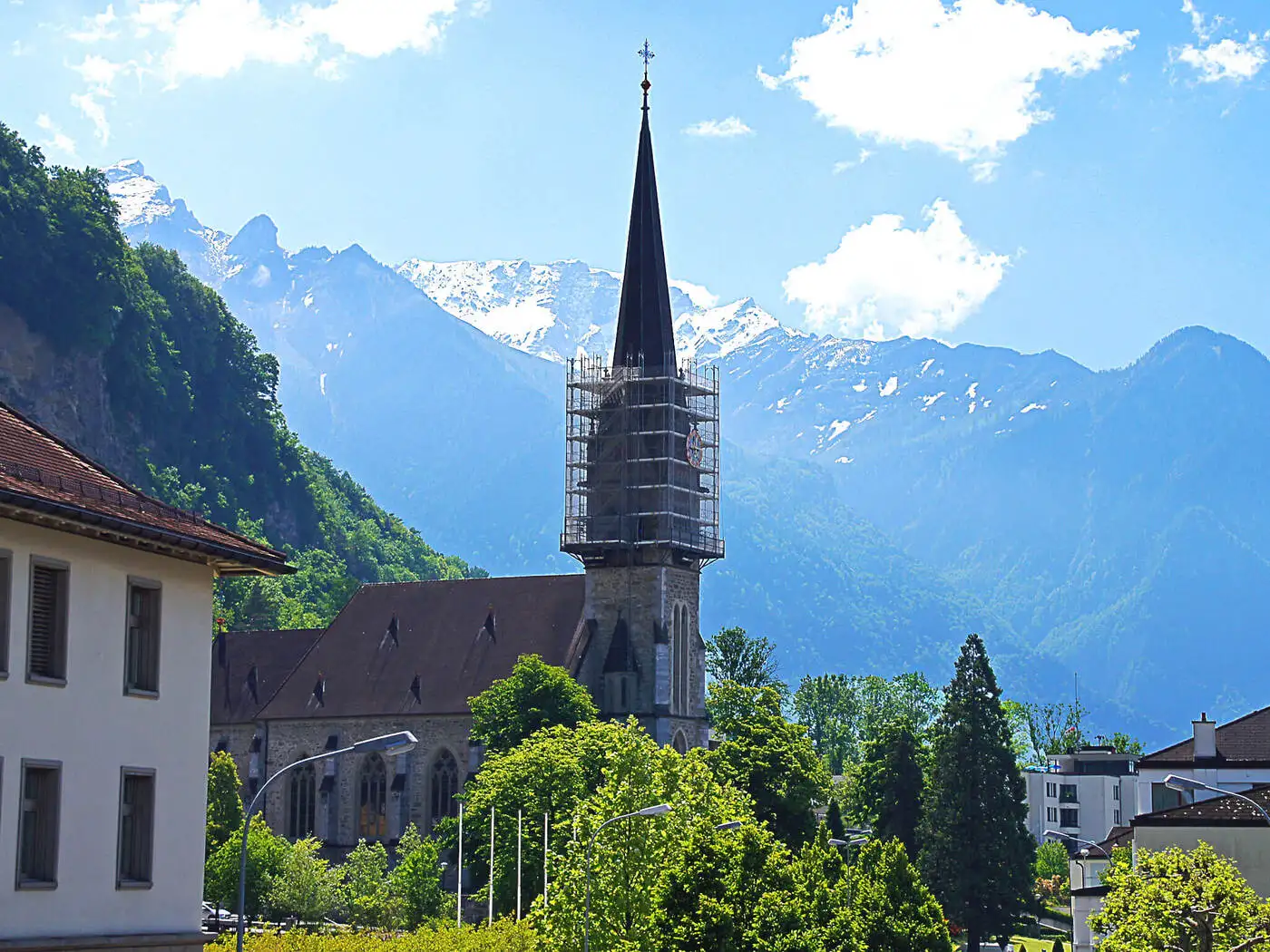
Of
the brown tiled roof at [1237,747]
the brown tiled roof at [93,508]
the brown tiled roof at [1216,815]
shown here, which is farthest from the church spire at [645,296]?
the brown tiled roof at [93,508]

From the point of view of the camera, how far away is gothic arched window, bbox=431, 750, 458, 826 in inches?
4397

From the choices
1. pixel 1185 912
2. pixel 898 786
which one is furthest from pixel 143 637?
pixel 898 786

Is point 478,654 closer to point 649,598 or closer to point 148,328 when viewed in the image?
point 649,598

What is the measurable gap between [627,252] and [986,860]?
4066cm

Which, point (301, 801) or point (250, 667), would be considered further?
point (250, 667)

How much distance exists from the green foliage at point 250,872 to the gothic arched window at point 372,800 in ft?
76.2

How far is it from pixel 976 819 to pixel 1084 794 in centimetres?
4922

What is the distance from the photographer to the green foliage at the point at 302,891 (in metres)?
88.9

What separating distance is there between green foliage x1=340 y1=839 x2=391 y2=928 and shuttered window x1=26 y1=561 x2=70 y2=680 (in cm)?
5552

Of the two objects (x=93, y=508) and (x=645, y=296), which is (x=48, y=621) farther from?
(x=645, y=296)

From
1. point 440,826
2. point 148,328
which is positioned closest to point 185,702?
point 440,826

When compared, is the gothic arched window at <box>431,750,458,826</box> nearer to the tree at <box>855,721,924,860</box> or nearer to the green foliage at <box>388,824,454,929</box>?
the green foliage at <box>388,824,454,929</box>

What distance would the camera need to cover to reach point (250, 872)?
88375mm

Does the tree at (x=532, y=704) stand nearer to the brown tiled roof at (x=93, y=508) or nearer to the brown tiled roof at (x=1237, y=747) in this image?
the brown tiled roof at (x=1237, y=747)
